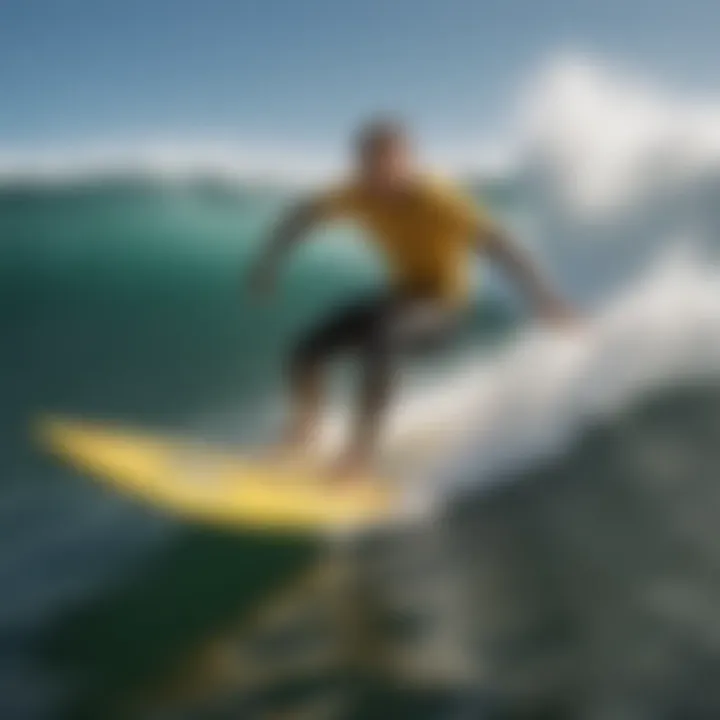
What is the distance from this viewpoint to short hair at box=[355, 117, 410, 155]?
2.06m

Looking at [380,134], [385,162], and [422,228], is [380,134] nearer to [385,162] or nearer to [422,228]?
[385,162]

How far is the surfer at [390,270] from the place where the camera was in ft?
6.80

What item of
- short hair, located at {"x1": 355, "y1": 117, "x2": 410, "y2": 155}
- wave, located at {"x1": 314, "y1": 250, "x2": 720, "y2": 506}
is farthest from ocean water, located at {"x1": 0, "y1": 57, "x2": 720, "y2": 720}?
short hair, located at {"x1": 355, "y1": 117, "x2": 410, "y2": 155}

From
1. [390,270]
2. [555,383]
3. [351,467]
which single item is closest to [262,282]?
[390,270]

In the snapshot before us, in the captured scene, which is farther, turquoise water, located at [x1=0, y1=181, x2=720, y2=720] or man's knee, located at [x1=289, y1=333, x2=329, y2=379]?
man's knee, located at [x1=289, y1=333, x2=329, y2=379]

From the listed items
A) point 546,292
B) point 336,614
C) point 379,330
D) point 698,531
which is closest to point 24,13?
point 379,330

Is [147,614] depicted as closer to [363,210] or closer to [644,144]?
[363,210]

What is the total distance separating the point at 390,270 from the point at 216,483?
0.44 m

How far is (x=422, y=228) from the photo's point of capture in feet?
6.88

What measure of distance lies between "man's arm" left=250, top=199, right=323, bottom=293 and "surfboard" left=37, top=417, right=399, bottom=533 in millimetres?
281

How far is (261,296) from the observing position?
2158mm

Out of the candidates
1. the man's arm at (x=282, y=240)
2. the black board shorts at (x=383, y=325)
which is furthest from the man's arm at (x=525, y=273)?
the man's arm at (x=282, y=240)

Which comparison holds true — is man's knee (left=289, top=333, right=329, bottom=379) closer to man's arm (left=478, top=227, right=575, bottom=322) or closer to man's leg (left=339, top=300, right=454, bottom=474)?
man's leg (left=339, top=300, right=454, bottom=474)

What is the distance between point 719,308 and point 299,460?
0.74 m
